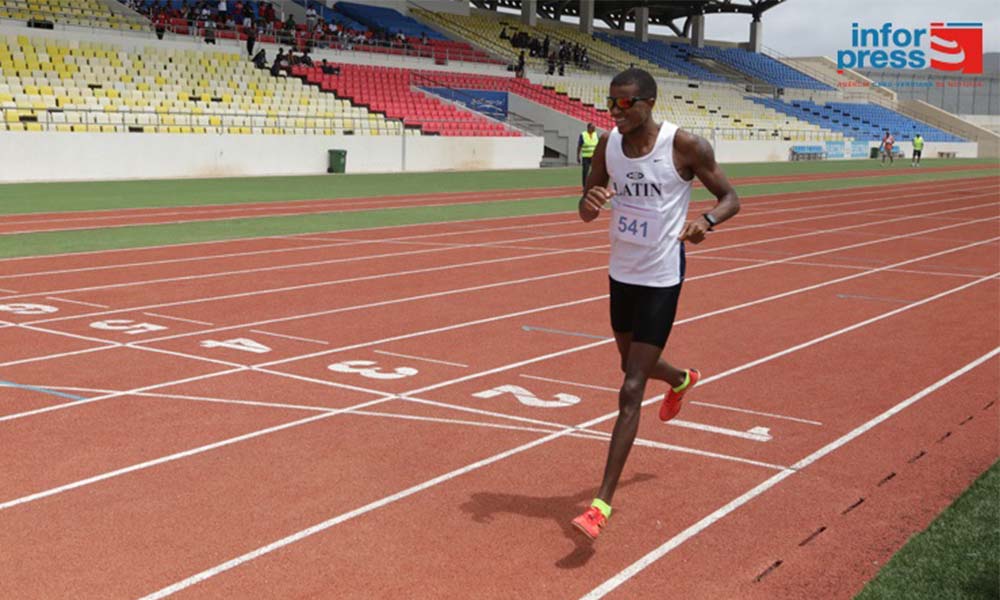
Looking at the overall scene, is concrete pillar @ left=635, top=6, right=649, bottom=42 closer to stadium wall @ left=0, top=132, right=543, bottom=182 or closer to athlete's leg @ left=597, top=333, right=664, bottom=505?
stadium wall @ left=0, top=132, right=543, bottom=182

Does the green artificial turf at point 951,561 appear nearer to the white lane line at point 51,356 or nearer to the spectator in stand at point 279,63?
the white lane line at point 51,356

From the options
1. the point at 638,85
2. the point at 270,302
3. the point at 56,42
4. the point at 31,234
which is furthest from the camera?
the point at 56,42

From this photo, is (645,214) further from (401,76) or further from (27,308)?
(401,76)

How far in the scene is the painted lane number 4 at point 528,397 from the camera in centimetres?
739

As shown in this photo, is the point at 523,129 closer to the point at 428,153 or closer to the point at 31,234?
the point at 428,153

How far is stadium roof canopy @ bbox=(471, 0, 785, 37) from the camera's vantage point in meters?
77.3

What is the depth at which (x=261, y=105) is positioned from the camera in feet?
121

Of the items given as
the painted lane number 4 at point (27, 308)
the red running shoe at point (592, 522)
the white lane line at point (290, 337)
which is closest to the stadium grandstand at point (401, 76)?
the painted lane number 4 at point (27, 308)

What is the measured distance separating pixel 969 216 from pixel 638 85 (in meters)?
21.5

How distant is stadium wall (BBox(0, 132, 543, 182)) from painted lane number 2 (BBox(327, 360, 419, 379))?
22646 mm

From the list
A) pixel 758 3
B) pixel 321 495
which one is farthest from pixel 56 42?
pixel 758 3

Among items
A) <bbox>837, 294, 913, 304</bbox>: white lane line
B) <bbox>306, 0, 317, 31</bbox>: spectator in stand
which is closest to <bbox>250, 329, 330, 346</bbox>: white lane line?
<bbox>837, 294, 913, 304</bbox>: white lane line

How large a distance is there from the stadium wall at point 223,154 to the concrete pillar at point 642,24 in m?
35.8

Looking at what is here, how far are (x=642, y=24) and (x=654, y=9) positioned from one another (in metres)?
5.45
